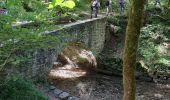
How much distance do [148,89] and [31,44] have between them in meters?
8.78

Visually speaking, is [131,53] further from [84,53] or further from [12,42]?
[84,53]

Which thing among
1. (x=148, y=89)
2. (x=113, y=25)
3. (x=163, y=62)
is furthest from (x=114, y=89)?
(x=113, y=25)

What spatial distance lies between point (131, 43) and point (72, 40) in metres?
8.43

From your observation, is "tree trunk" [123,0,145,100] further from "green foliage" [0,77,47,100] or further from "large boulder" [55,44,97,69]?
"large boulder" [55,44,97,69]

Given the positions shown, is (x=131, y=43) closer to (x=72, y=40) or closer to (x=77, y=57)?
(x=72, y=40)

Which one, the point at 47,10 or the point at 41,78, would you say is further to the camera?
the point at 41,78

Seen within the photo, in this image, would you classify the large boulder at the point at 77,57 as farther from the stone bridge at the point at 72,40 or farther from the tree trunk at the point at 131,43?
the tree trunk at the point at 131,43

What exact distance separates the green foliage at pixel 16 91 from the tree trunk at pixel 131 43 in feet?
9.52

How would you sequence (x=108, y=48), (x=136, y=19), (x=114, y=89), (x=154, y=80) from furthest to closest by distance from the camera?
(x=108, y=48)
(x=154, y=80)
(x=114, y=89)
(x=136, y=19)

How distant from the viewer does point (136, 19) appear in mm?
6312

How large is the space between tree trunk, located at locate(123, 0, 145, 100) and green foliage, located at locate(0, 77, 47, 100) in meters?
2.90

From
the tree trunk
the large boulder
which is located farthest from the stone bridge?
the tree trunk

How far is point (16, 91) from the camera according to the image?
27.9ft

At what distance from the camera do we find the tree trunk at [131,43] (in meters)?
6.32
